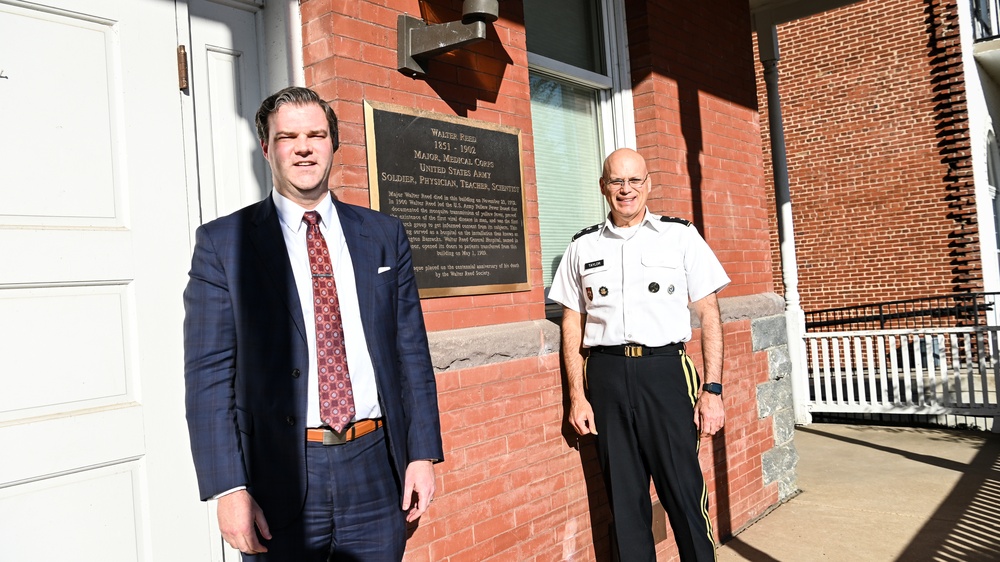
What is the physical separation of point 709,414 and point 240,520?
7.54 feet

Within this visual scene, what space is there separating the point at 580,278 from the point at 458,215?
0.73 metres

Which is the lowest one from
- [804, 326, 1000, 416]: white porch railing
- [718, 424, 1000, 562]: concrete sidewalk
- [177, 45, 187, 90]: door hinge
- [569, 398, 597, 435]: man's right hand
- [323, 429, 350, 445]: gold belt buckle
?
[718, 424, 1000, 562]: concrete sidewalk

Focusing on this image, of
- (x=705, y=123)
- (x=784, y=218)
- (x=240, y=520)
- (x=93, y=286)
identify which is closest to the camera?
(x=240, y=520)

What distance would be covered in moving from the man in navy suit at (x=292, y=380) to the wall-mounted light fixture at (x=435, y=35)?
1.10 meters

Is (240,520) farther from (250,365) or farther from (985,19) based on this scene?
(985,19)

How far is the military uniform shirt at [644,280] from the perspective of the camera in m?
3.54

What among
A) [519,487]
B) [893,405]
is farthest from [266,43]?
[893,405]

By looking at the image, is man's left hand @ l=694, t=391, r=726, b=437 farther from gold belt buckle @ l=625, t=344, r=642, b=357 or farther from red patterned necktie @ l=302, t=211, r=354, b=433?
red patterned necktie @ l=302, t=211, r=354, b=433

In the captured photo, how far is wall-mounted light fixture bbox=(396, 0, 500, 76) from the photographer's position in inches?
124

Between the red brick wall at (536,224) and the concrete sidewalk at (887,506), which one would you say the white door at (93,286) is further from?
the concrete sidewalk at (887,506)

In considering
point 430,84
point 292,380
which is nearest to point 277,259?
point 292,380

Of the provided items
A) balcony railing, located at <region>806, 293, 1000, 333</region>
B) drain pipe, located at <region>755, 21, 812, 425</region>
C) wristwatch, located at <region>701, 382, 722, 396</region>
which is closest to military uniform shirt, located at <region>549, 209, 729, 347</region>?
wristwatch, located at <region>701, 382, 722, 396</region>

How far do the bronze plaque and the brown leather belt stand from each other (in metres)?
1.15

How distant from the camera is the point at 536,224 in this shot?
392 cm
